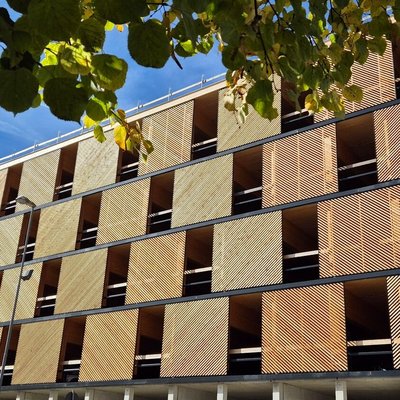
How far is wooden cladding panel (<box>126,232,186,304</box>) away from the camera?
2192 centimetres

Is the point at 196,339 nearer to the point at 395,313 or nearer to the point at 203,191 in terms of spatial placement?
the point at 203,191

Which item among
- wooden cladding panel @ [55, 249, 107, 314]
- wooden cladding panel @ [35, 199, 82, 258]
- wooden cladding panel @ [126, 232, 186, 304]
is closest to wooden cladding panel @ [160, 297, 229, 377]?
wooden cladding panel @ [126, 232, 186, 304]

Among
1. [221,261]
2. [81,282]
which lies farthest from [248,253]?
[81,282]

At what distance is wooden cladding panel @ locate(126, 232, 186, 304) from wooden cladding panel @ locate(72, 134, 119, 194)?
14.7 feet

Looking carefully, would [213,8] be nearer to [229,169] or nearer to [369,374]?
[369,374]

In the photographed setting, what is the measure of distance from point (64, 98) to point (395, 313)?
15964 millimetres

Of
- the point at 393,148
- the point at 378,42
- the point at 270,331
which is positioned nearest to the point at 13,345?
the point at 270,331

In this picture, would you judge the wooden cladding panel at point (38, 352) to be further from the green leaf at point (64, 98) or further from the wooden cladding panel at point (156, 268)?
the green leaf at point (64, 98)

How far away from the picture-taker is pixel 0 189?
3116cm

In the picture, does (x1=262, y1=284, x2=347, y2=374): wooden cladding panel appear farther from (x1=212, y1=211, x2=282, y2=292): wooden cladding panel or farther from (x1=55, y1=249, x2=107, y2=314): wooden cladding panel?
(x1=55, y1=249, x2=107, y2=314): wooden cladding panel

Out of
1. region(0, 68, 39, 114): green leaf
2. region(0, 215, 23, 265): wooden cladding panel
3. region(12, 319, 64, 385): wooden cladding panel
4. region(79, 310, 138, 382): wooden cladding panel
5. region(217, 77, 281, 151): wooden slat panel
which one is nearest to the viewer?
region(0, 68, 39, 114): green leaf

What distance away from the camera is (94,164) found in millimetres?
27375

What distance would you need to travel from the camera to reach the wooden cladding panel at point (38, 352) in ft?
78.9

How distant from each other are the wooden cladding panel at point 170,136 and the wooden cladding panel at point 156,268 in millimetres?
3518
